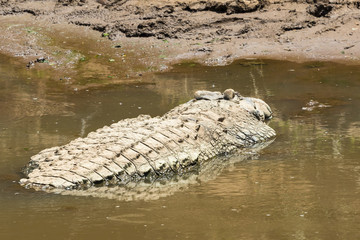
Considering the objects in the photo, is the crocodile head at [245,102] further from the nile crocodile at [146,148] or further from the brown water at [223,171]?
the nile crocodile at [146,148]

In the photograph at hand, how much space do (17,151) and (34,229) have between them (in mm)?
2864

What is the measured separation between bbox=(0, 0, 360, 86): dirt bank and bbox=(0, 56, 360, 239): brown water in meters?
1.49

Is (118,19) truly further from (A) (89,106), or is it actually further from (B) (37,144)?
(B) (37,144)

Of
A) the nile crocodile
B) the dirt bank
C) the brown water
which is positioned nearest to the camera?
the brown water

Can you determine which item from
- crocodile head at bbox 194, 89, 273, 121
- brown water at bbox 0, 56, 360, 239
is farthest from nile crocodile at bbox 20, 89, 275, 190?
crocodile head at bbox 194, 89, 273, 121

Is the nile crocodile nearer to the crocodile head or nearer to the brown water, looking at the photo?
the brown water

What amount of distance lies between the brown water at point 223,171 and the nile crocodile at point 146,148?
1.06ft

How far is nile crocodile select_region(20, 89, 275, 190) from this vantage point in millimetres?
6273

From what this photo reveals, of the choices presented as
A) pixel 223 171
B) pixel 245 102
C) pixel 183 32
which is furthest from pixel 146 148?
pixel 183 32

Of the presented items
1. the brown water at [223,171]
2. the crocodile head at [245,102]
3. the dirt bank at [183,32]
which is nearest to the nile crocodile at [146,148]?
the brown water at [223,171]

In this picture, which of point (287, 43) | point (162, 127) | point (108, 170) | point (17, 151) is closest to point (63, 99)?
point (17, 151)

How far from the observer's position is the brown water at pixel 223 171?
199 inches

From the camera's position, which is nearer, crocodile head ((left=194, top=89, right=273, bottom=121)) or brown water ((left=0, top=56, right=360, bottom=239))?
brown water ((left=0, top=56, right=360, bottom=239))

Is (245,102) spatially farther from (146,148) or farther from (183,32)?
(183,32)
